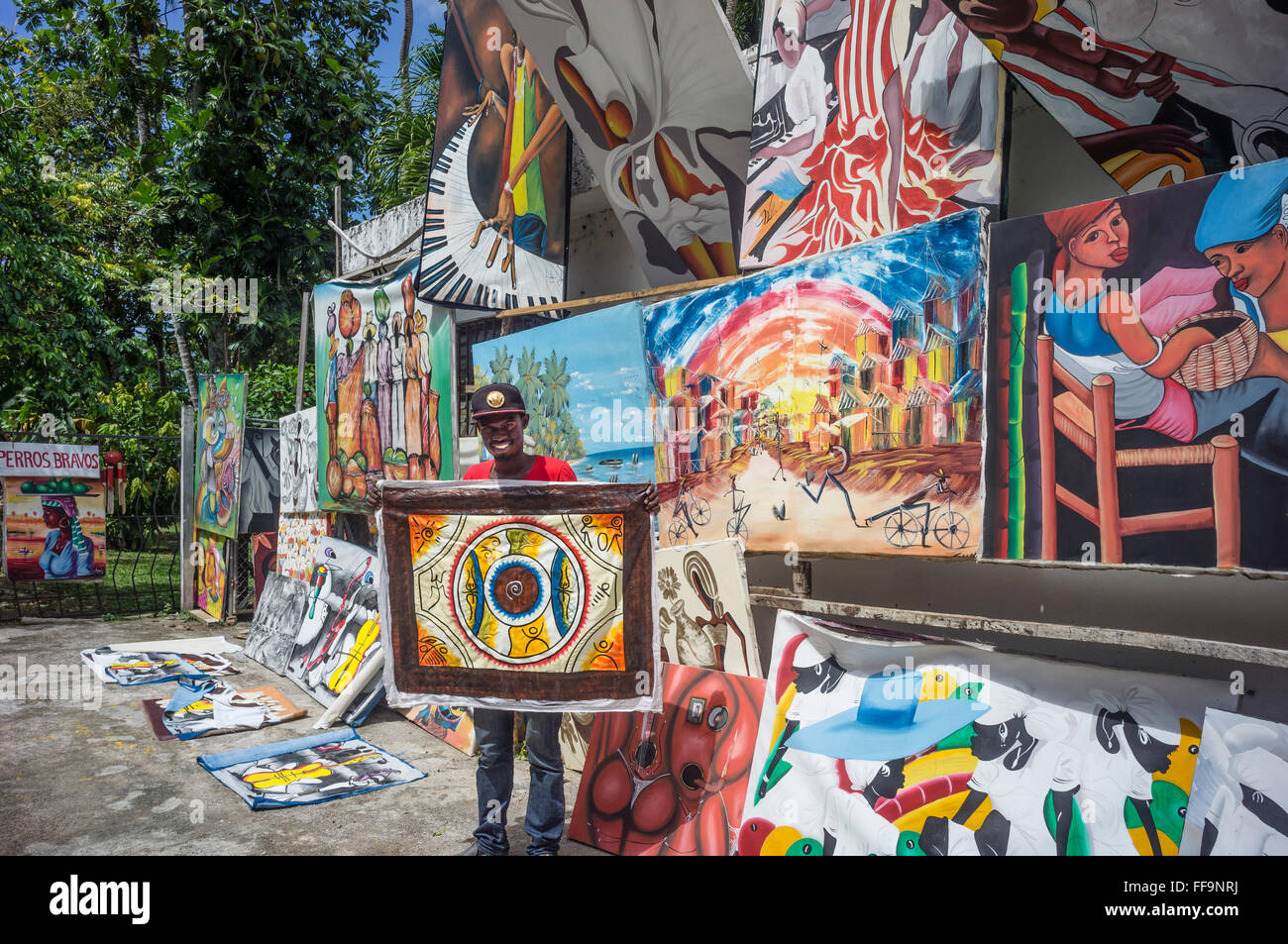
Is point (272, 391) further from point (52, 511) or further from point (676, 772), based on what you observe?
point (676, 772)

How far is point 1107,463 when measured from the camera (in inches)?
119

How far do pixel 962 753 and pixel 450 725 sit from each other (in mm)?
3486

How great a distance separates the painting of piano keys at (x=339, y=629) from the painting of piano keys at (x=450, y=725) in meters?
0.45

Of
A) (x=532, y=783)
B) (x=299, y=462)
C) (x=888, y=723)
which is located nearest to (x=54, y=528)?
(x=299, y=462)

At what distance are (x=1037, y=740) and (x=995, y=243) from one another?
6.01ft

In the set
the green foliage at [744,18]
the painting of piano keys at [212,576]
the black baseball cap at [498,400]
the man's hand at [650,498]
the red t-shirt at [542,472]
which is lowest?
the painting of piano keys at [212,576]

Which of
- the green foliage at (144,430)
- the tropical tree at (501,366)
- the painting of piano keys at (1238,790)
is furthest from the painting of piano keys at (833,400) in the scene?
the green foliage at (144,430)

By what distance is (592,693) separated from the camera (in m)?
3.62

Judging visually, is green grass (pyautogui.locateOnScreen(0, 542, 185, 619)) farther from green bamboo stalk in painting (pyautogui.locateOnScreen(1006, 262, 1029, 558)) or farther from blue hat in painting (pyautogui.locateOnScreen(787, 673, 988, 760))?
green bamboo stalk in painting (pyautogui.locateOnScreen(1006, 262, 1029, 558))

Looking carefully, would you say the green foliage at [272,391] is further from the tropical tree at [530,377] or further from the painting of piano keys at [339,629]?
the tropical tree at [530,377]

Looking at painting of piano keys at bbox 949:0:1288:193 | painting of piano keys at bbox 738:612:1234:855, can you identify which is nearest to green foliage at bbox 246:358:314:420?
painting of piano keys at bbox 738:612:1234:855

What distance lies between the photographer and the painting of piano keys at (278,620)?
7633 millimetres
